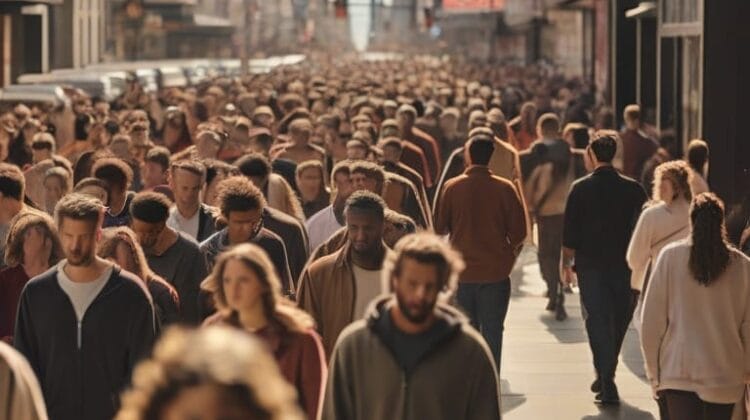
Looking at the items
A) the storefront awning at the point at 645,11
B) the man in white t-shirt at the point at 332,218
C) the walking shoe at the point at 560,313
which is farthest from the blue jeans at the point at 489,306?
the storefront awning at the point at 645,11

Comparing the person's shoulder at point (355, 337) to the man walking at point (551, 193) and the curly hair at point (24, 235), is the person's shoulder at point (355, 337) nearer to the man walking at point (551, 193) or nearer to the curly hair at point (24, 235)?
the curly hair at point (24, 235)

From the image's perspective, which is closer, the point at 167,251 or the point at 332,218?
the point at 167,251

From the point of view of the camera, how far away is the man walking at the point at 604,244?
12961 mm

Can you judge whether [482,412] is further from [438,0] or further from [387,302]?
[438,0]

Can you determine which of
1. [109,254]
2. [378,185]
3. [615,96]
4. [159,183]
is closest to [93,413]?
[109,254]

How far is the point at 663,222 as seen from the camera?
38.6ft

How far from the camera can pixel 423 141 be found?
71.1 ft

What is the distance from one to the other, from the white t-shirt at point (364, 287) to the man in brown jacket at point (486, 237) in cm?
357

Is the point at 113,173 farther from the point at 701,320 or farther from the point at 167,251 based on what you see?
the point at 701,320

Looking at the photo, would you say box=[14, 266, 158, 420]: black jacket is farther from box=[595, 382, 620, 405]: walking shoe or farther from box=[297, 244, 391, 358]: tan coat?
box=[595, 382, 620, 405]: walking shoe

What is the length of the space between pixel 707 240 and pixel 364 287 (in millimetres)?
1401

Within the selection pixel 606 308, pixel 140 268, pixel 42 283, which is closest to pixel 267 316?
pixel 42 283

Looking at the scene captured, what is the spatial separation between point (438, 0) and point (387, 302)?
158 meters

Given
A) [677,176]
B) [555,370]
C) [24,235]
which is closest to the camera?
[24,235]
